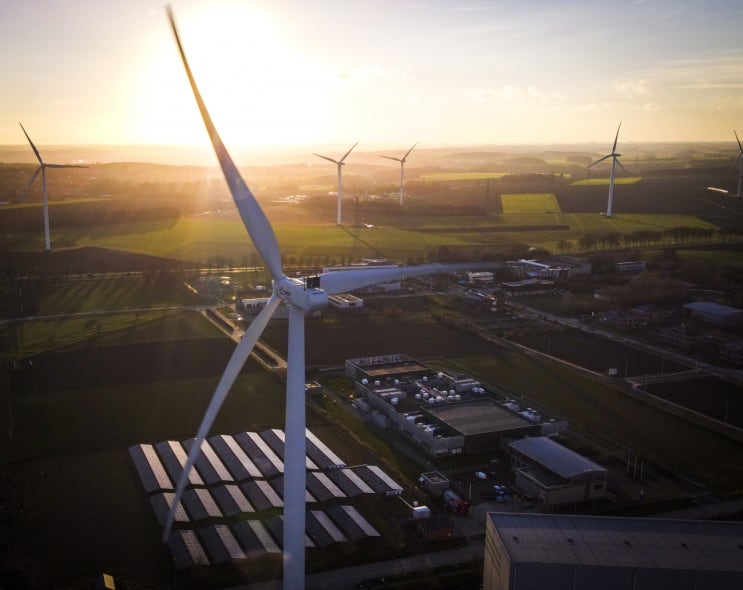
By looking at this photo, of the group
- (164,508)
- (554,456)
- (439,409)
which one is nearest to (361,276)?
(164,508)

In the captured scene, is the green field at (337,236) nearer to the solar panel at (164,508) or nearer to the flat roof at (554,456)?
the flat roof at (554,456)

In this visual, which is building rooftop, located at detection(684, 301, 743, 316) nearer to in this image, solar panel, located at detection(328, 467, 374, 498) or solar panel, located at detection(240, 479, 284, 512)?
solar panel, located at detection(328, 467, 374, 498)

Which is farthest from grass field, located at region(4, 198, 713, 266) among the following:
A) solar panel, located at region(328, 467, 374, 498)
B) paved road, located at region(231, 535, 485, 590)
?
paved road, located at region(231, 535, 485, 590)

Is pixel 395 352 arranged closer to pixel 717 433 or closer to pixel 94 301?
pixel 717 433

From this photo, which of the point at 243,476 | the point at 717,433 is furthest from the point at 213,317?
the point at 717,433

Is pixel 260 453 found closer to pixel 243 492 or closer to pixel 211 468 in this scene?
pixel 211 468

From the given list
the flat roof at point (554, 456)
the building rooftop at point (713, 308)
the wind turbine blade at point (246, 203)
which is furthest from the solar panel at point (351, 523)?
the building rooftop at point (713, 308)

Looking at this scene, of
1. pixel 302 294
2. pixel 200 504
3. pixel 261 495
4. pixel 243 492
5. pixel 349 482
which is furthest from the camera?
pixel 349 482
